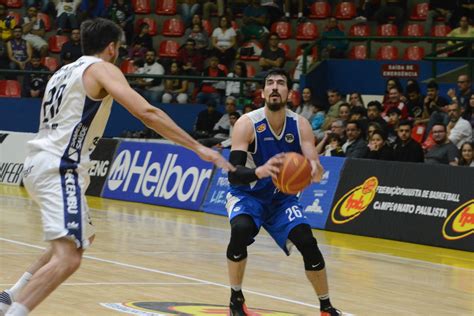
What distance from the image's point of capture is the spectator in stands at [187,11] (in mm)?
28562

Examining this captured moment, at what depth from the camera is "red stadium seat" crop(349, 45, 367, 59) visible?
83.0 ft

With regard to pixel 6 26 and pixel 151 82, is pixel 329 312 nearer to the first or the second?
pixel 151 82

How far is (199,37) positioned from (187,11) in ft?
7.24

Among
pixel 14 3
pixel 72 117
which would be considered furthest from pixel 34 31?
pixel 72 117

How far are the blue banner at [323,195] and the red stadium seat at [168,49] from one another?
37.3ft

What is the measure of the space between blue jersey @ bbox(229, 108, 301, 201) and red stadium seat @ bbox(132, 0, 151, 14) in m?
20.4

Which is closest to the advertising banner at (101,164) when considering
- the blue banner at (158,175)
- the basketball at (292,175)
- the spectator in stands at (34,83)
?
the blue banner at (158,175)

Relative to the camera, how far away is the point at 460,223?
14875 mm

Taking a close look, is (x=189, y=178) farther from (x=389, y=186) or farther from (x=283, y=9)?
(x=283, y=9)

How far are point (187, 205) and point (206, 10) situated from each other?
1044 centimetres

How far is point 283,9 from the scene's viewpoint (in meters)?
27.9

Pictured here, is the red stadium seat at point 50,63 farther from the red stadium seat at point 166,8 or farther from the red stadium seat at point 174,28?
the red stadium seat at point 166,8

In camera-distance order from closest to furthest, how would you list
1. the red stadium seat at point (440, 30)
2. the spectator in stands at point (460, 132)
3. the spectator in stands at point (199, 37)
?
the spectator in stands at point (460, 132), the red stadium seat at point (440, 30), the spectator in stands at point (199, 37)

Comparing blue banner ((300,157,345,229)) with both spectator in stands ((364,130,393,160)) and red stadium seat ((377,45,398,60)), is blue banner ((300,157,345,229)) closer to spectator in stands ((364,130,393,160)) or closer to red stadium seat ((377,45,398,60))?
spectator in stands ((364,130,393,160))
